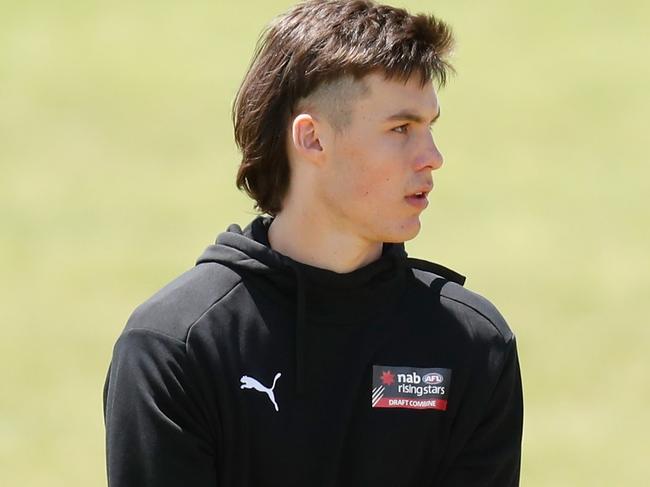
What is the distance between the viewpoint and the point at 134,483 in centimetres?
408

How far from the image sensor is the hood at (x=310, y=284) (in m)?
4.21

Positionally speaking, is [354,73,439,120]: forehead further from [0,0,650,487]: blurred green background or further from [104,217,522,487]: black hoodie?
[0,0,650,487]: blurred green background

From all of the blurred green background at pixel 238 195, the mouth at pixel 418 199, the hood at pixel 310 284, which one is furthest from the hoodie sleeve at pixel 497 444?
the blurred green background at pixel 238 195

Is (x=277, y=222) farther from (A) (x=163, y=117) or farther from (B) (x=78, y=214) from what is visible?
(A) (x=163, y=117)

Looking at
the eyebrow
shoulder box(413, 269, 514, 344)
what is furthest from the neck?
the eyebrow

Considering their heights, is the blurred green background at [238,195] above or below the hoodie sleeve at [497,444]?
above

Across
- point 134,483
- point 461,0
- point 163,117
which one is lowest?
point 134,483

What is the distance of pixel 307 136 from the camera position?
4234mm

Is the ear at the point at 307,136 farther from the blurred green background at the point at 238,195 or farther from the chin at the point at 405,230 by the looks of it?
the blurred green background at the point at 238,195

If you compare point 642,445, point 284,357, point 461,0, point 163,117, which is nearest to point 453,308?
point 284,357

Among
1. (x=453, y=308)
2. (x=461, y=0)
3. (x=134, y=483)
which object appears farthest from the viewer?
(x=461, y=0)

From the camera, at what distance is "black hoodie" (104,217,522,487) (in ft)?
13.4

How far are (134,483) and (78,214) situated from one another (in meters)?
8.76

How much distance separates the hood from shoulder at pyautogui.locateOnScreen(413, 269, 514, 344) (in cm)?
12
